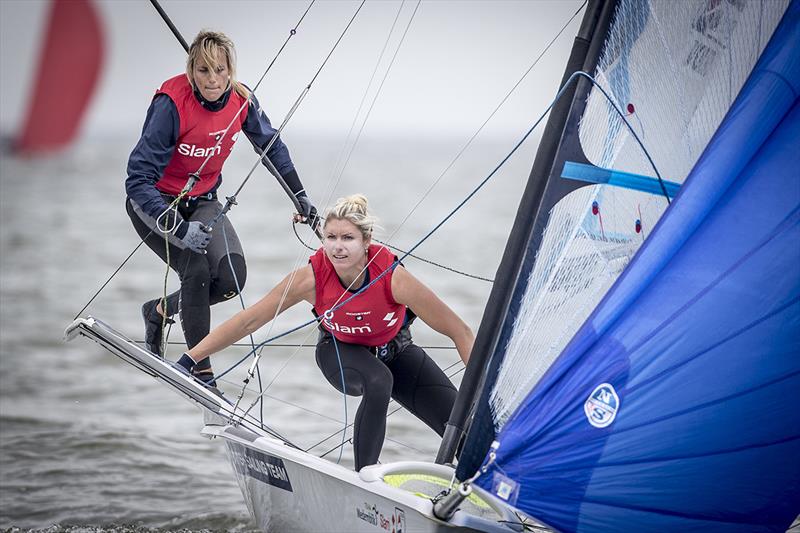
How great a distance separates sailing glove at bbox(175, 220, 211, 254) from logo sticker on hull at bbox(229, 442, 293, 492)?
0.66 meters

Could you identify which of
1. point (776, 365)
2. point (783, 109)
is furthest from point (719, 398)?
point (783, 109)

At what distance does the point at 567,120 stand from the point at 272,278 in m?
9.33

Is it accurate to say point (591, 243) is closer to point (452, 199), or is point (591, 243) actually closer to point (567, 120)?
point (567, 120)

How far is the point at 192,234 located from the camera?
349 centimetres

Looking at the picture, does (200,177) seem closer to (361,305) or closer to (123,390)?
(361,305)

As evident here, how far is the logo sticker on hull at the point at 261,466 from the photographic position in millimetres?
3105

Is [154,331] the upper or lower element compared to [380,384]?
upper

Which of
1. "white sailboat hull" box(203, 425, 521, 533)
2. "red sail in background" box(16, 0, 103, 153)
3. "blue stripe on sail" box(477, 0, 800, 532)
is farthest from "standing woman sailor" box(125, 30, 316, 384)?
"blue stripe on sail" box(477, 0, 800, 532)

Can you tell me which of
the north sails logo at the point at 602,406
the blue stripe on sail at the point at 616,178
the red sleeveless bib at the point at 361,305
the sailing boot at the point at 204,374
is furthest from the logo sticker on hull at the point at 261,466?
the blue stripe on sail at the point at 616,178

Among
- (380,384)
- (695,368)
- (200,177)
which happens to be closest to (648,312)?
(695,368)

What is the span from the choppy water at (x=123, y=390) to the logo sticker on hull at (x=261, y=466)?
1.52 ft

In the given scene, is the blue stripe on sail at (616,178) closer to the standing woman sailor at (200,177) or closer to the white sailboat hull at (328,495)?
the white sailboat hull at (328,495)

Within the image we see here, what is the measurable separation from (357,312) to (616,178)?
905 millimetres

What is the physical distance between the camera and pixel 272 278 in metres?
11.9
